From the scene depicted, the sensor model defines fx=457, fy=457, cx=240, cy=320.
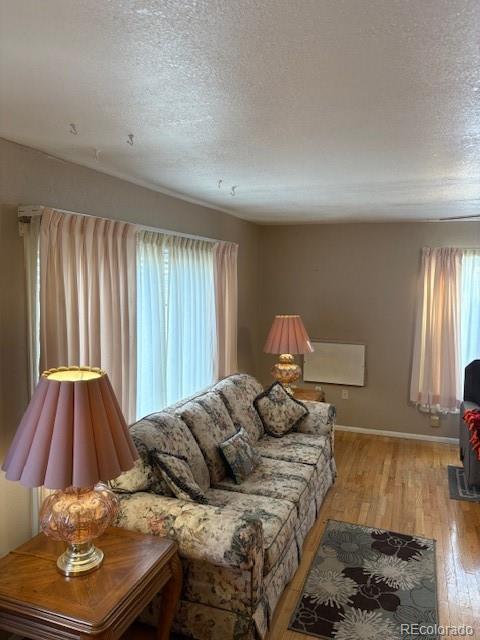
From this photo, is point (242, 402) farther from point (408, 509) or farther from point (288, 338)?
point (408, 509)

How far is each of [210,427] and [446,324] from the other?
2.99 m

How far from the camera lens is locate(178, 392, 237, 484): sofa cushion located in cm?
299

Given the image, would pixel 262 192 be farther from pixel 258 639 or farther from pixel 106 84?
pixel 258 639

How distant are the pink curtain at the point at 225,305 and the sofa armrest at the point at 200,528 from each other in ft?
6.71

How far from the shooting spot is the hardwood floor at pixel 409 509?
2.56 m

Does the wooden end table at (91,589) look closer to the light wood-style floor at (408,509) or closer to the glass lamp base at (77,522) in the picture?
the glass lamp base at (77,522)

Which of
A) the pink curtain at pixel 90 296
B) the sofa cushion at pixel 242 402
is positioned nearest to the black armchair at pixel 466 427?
the sofa cushion at pixel 242 402

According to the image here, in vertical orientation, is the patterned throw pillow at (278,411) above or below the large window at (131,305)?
below

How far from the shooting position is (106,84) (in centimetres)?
148

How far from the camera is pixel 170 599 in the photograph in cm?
199

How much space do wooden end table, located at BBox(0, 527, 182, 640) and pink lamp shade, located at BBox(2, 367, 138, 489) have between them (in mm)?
414

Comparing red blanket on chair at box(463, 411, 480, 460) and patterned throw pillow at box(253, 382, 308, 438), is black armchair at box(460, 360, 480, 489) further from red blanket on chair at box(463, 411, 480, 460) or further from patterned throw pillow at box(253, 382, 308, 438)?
patterned throw pillow at box(253, 382, 308, 438)

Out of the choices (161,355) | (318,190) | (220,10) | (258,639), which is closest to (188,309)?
(161,355)

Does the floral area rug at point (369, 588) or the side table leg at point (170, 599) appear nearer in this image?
the side table leg at point (170, 599)
